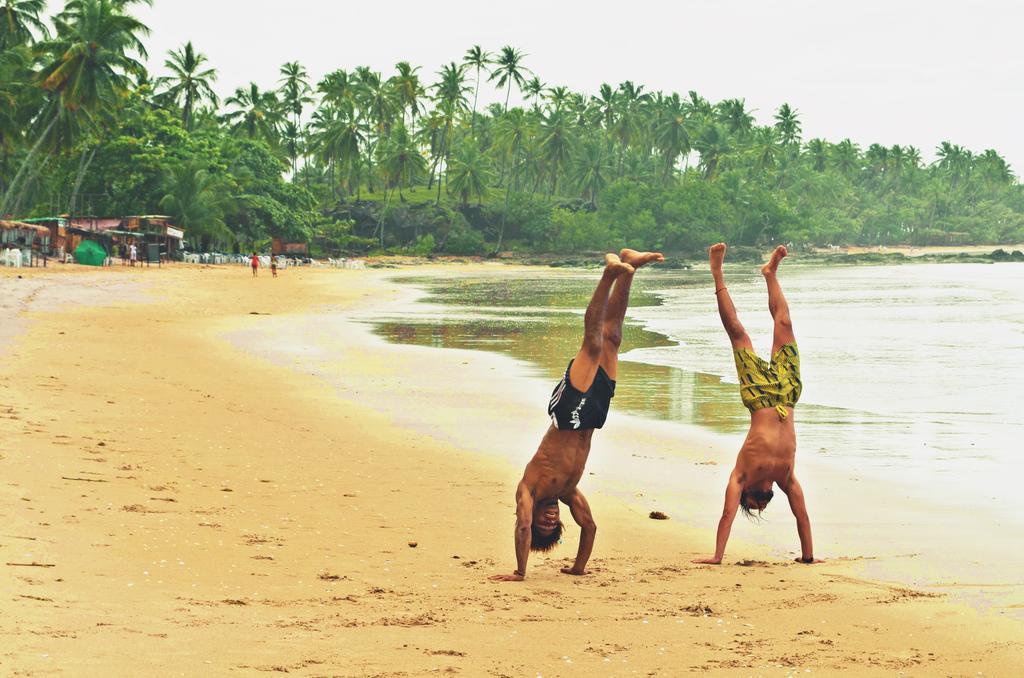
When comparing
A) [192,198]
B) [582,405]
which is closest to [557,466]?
[582,405]

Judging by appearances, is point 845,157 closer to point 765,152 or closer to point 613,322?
point 765,152

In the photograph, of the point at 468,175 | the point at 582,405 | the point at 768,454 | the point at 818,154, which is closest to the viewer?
the point at 582,405

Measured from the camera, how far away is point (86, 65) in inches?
1937

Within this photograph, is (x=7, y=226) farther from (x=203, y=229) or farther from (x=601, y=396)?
(x=601, y=396)

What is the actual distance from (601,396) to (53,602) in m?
2.89

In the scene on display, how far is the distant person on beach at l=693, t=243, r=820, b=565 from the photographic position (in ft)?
21.3

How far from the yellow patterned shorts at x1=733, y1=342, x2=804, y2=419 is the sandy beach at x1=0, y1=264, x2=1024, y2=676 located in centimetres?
97

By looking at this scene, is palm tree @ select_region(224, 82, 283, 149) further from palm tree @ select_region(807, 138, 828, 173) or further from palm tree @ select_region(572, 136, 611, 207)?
palm tree @ select_region(807, 138, 828, 173)

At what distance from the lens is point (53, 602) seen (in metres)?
4.61

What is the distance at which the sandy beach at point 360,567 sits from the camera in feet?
14.5

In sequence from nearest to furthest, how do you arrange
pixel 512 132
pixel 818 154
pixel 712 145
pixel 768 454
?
1. pixel 768 454
2. pixel 512 132
3. pixel 712 145
4. pixel 818 154

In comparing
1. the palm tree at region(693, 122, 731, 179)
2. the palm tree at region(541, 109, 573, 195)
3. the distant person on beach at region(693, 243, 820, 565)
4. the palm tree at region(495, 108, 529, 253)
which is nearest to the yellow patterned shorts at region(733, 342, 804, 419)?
the distant person on beach at region(693, 243, 820, 565)

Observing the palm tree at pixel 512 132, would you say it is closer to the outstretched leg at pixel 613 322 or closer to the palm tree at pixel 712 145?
the palm tree at pixel 712 145

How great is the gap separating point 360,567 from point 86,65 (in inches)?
1918
